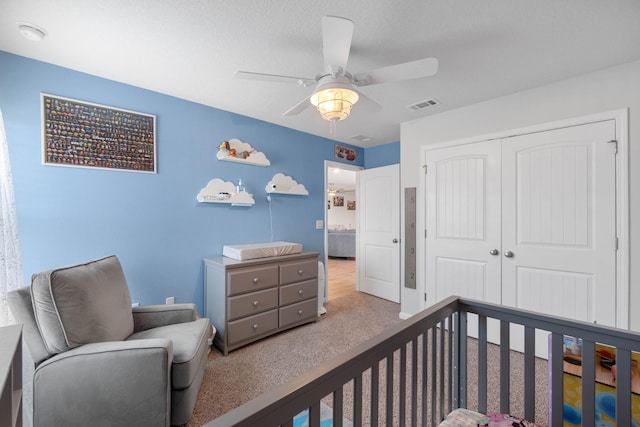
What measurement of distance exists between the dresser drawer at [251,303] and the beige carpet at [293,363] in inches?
12.8

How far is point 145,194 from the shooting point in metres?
2.38

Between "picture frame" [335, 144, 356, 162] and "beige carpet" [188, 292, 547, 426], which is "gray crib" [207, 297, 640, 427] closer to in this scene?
"beige carpet" [188, 292, 547, 426]

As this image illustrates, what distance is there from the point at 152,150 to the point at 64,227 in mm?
884

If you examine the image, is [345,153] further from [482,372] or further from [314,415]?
[314,415]

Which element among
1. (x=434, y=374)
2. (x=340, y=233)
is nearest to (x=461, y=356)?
(x=434, y=374)

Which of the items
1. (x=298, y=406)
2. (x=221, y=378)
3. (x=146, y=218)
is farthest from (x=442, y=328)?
(x=146, y=218)

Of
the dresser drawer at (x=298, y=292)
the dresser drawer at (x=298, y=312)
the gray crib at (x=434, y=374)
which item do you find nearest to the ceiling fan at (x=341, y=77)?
the gray crib at (x=434, y=374)

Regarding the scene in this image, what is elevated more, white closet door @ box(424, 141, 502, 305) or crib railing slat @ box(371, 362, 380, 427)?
white closet door @ box(424, 141, 502, 305)

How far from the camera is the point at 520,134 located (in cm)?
242

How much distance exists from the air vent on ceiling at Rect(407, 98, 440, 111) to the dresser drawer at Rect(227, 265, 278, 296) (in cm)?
215

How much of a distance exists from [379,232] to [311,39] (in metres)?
2.92

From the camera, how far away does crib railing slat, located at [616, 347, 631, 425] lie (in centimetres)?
105

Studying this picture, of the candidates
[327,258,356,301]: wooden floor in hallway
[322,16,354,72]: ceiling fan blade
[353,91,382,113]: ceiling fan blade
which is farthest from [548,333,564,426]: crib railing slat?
[327,258,356,301]: wooden floor in hallway

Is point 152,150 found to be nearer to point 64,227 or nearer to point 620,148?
point 64,227
